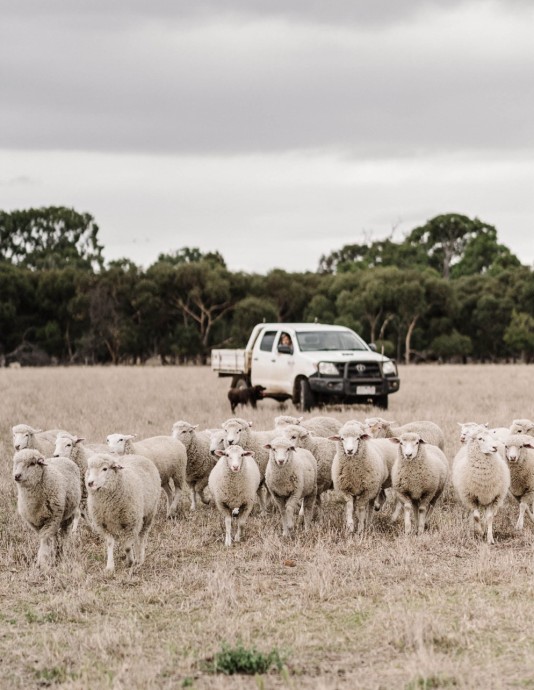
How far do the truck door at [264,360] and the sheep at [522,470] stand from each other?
45.3ft

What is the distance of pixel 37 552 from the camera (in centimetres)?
910

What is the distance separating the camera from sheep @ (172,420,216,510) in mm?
12055

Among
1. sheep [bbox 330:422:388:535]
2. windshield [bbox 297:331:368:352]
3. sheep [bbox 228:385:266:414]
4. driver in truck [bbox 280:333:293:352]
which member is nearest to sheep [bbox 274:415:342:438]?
sheep [bbox 330:422:388:535]

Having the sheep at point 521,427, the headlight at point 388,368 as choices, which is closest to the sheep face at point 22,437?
the sheep at point 521,427

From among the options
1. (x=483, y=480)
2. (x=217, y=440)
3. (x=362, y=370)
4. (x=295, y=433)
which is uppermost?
(x=362, y=370)

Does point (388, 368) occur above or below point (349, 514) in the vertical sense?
above

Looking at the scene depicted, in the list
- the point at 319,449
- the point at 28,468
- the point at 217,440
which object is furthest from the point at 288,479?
the point at 28,468

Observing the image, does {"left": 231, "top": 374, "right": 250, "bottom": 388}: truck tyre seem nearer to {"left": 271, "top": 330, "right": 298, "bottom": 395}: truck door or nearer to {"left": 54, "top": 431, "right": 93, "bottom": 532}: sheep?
{"left": 271, "top": 330, "right": 298, "bottom": 395}: truck door

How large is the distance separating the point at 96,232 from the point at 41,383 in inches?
2329

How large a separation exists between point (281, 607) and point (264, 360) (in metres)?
17.6

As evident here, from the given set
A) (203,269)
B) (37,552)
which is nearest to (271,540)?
(37,552)

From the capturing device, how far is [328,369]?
22391 mm

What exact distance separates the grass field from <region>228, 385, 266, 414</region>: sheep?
37.6 ft

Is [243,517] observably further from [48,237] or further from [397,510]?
[48,237]
